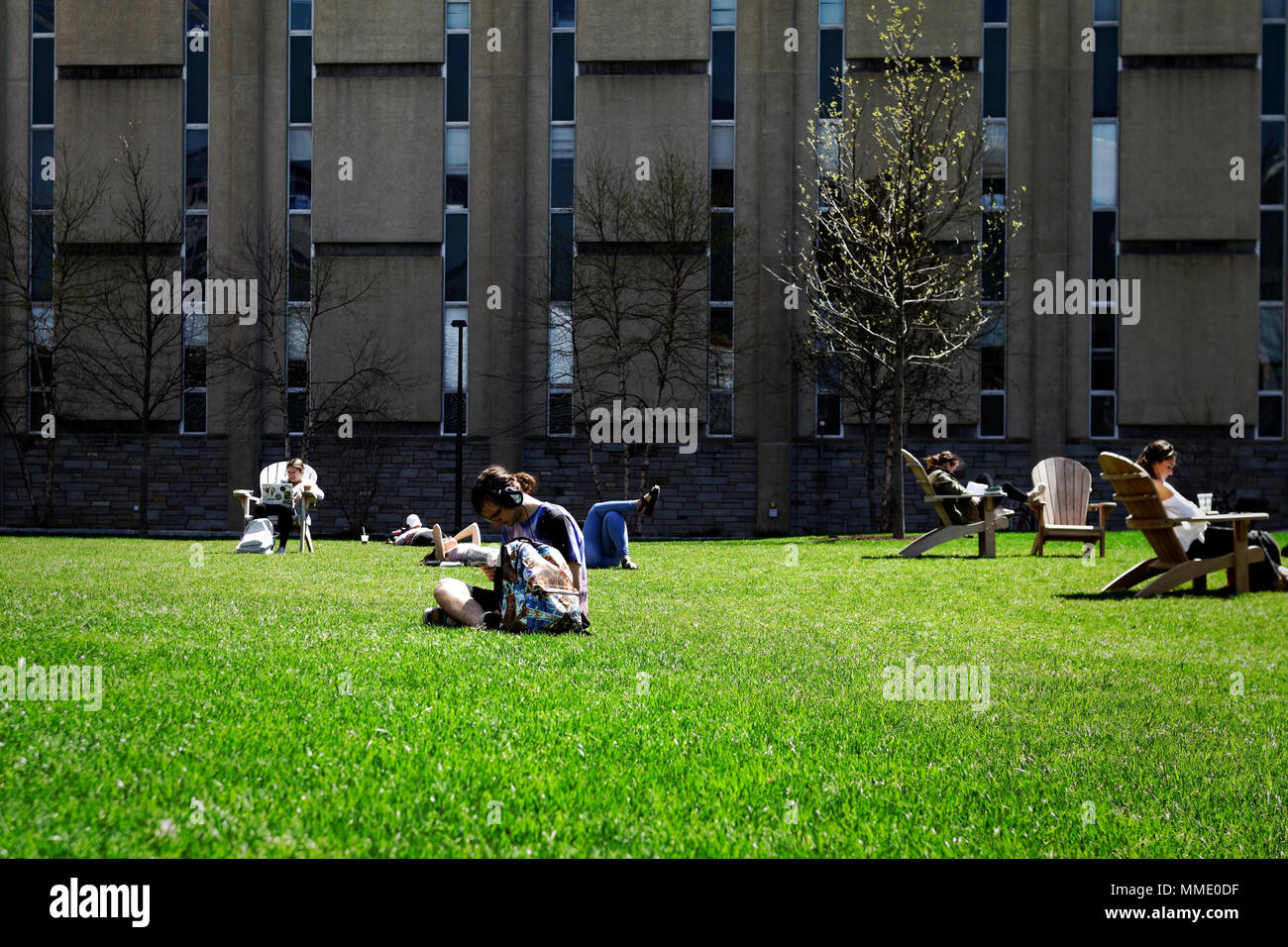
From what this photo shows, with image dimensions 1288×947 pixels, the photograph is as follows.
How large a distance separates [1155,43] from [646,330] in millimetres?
15312

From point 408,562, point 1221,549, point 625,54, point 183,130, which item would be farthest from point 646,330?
point 1221,549

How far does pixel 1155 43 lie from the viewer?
1228 inches

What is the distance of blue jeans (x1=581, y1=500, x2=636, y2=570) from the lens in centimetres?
1605

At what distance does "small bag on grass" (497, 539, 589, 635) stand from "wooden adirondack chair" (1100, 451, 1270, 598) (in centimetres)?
599

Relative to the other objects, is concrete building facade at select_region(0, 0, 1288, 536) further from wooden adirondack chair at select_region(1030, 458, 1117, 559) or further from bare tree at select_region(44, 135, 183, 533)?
wooden adirondack chair at select_region(1030, 458, 1117, 559)

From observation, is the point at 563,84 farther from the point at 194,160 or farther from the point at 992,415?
the point at 992,415

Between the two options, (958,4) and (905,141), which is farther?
(958,4)

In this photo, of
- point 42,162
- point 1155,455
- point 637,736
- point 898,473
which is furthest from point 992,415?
point 637,736

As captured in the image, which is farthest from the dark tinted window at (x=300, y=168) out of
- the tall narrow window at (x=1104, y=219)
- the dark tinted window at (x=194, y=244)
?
the tall narrow window at (x=1104, y=219)

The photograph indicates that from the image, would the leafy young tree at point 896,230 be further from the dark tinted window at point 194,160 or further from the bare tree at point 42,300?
the bare tree at point 42,300

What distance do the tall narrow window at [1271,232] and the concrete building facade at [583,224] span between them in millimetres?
80

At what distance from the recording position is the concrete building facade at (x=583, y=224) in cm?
3127
